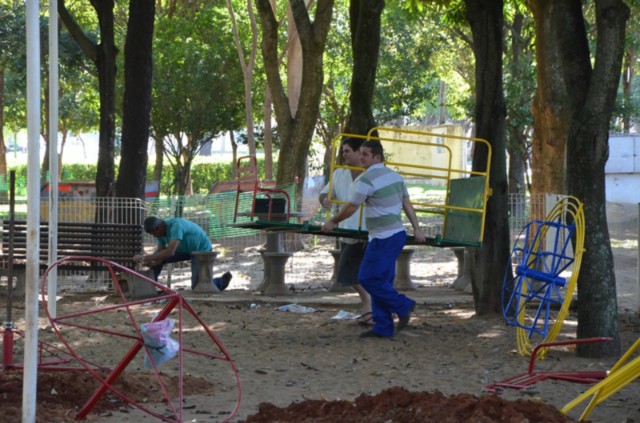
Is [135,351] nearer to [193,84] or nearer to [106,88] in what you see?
[106,88]

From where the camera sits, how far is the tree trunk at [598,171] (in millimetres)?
10070

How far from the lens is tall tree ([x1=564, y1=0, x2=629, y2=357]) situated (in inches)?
396

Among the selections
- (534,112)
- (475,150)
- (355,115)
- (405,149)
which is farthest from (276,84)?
(405,149)

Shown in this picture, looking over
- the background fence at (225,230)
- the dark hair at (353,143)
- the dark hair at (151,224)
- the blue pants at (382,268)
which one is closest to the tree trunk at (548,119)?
the background fence at (225,230)

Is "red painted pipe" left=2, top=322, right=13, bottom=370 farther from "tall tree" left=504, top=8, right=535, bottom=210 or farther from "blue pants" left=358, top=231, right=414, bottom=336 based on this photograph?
"tall tree" left=504, top=8, right=535, bottom=210

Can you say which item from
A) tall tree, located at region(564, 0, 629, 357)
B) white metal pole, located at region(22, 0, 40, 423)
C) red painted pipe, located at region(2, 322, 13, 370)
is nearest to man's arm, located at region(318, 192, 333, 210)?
tall tree, located at region(564, 0, 629, 357)

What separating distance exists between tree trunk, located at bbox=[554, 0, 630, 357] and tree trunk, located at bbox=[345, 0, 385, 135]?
242 inches

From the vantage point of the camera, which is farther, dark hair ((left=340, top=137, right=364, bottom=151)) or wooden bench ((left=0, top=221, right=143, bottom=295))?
wooden bench ((left=0, top=221, right=143, bottom=295))

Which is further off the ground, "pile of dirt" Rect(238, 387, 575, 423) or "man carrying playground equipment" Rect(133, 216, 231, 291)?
"man carrying playground equipment" Rect(133, 216, 231, 291)

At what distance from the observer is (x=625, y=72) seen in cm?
4072

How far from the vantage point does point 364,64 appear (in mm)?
16422

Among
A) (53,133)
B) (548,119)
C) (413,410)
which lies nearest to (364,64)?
(548,119)

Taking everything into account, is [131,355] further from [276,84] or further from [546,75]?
[276,84]

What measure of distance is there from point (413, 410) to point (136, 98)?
1290 centimetres
